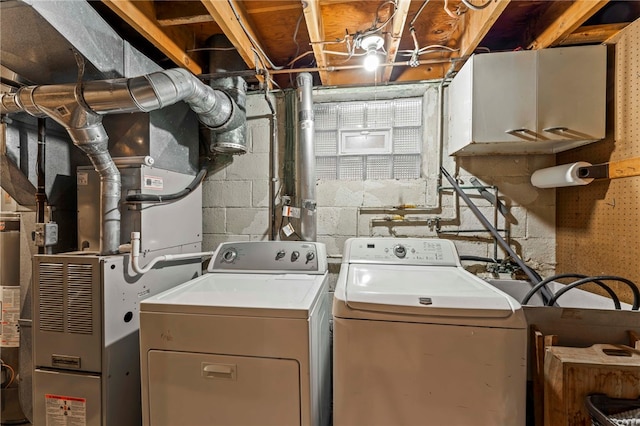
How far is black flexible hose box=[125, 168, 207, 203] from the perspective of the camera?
161 cm

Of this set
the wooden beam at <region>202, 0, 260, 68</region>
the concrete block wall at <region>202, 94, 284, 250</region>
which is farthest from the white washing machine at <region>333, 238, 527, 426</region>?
the wooden beam at <region>202, 0, 260, 68</region>

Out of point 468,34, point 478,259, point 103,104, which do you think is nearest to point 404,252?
point 478,259

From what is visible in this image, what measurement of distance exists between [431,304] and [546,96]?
1516 millimetres

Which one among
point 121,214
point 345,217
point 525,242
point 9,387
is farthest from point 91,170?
point 525,242

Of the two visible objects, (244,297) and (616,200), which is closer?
(244,297)

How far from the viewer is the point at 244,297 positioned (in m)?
1.25

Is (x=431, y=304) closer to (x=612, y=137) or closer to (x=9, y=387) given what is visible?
(x=612, y=137)

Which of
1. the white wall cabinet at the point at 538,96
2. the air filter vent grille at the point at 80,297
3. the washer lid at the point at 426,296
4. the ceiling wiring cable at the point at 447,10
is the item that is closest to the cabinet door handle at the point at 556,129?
the white wall cabinet at the point at 538,96

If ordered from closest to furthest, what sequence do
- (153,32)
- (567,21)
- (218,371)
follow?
(218,371) → (567,21) → (153,32)

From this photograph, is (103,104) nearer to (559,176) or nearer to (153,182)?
(153,182)

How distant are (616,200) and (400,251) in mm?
1252

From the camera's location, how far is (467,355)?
3.37 feet

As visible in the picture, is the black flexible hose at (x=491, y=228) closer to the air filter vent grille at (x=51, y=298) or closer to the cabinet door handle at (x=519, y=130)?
the cabinet door handle at (x=519, y=130)

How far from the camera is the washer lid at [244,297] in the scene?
1135 mm
